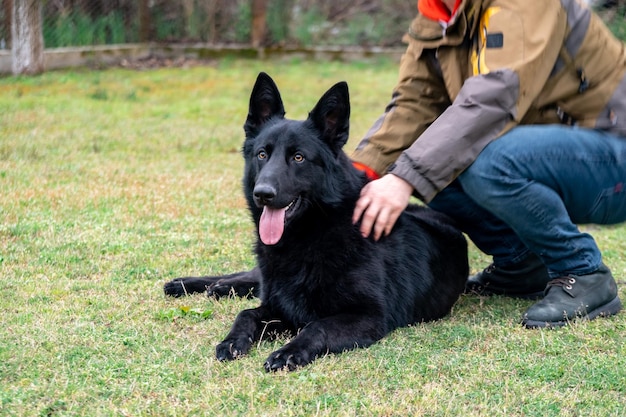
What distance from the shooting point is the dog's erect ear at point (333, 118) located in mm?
3119

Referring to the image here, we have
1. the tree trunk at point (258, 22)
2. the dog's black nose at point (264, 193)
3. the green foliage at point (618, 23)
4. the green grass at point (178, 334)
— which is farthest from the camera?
the tree trunk at point (258, 22)

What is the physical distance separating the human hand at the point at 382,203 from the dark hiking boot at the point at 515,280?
827mm

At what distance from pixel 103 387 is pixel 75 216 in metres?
2.68

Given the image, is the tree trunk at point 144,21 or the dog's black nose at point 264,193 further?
the tree trunk at point 144,21

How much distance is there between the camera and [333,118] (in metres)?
3.17

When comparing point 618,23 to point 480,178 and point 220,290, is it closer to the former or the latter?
point 480,178

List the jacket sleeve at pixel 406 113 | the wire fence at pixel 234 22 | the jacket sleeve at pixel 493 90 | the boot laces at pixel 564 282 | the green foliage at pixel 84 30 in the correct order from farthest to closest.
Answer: the wire fence at pixel 234 22
the green foliage at pixel 84 30
the jacket sleeve at pixel 406 113
the boot laces at pixel 564 282
the jacket sleeve at pixel 493 90

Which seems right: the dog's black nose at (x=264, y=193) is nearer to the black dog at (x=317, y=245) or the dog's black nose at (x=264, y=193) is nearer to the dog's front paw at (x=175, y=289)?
the black dog at (x=317, y=245)

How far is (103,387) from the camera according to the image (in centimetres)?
246

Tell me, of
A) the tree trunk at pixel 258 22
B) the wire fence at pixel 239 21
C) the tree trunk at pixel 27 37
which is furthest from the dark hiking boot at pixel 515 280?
the tree trunk at pixel 258 22

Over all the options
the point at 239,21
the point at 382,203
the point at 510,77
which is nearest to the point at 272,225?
the point at 382,203

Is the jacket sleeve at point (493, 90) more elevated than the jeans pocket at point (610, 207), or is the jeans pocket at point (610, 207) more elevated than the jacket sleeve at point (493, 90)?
the jacket sleeve at point (493, 90)

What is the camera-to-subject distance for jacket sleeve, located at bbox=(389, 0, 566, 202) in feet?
9.80

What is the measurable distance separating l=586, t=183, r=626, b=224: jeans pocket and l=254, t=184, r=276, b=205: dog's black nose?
1353 mm
